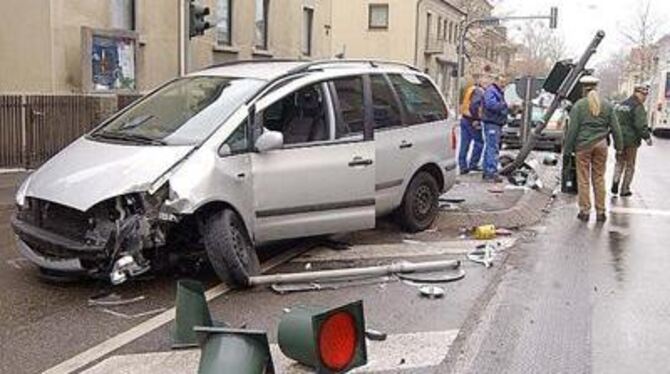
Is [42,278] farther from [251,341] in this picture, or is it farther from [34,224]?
[251,341]

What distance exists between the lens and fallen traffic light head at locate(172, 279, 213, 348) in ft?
16.2

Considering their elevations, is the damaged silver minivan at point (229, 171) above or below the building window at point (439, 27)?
below

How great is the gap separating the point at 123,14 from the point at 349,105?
11192 mm

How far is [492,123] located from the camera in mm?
12742

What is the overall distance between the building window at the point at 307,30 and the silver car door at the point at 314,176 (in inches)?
815

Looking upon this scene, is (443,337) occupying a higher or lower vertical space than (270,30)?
lower

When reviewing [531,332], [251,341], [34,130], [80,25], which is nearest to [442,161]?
[531,332]

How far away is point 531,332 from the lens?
559cm

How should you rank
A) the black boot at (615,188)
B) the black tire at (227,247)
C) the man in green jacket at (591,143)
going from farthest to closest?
the black boot at (615,188), the man in green jacket at (591,143), the black tire at (227,247)

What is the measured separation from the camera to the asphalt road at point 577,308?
5.04 metres

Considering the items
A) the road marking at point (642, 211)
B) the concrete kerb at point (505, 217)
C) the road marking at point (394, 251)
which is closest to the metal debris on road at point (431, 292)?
the road marking at point (394, 251)

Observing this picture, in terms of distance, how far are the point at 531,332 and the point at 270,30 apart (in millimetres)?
20331

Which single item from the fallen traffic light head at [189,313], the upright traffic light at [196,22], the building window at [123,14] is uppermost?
the building window at [123,14]

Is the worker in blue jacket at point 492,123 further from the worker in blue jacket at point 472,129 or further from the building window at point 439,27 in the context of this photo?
the building window at point 439,27
